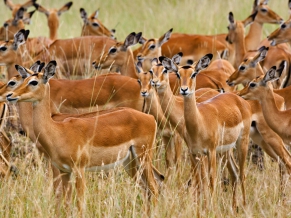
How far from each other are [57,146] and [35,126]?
20 cm

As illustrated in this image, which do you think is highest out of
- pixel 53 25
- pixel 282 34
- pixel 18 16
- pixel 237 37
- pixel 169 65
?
pixel 169 65

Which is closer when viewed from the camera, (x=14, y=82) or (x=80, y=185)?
(x=80, y=185)

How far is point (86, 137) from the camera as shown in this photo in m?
5.26

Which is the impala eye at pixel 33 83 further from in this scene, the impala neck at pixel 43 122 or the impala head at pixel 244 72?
the impala head at pixel 244 72

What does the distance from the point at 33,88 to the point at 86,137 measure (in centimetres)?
54

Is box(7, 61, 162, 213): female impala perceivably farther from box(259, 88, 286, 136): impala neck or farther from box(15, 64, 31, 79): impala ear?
box(259, 88, 286, 136): impala neck

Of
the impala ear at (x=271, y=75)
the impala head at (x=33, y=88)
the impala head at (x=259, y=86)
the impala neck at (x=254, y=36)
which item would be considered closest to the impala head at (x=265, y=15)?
the impala neck at (x=254, y=36)

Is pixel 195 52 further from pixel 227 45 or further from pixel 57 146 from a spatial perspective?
pixel 57 146

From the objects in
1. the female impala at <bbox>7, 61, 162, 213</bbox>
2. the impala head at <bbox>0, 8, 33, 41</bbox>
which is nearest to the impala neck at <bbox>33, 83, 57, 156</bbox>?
the female impala at <bbox>7, 61, 162, 213</bbox>

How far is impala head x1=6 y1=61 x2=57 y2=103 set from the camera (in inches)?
195

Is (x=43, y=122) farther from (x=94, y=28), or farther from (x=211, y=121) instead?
(x=94, y=28)

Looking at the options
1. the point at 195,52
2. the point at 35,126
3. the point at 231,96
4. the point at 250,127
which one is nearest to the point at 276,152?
the point at 250,127

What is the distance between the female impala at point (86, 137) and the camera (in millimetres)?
5047

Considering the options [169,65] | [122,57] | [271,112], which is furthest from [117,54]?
[271,112]
